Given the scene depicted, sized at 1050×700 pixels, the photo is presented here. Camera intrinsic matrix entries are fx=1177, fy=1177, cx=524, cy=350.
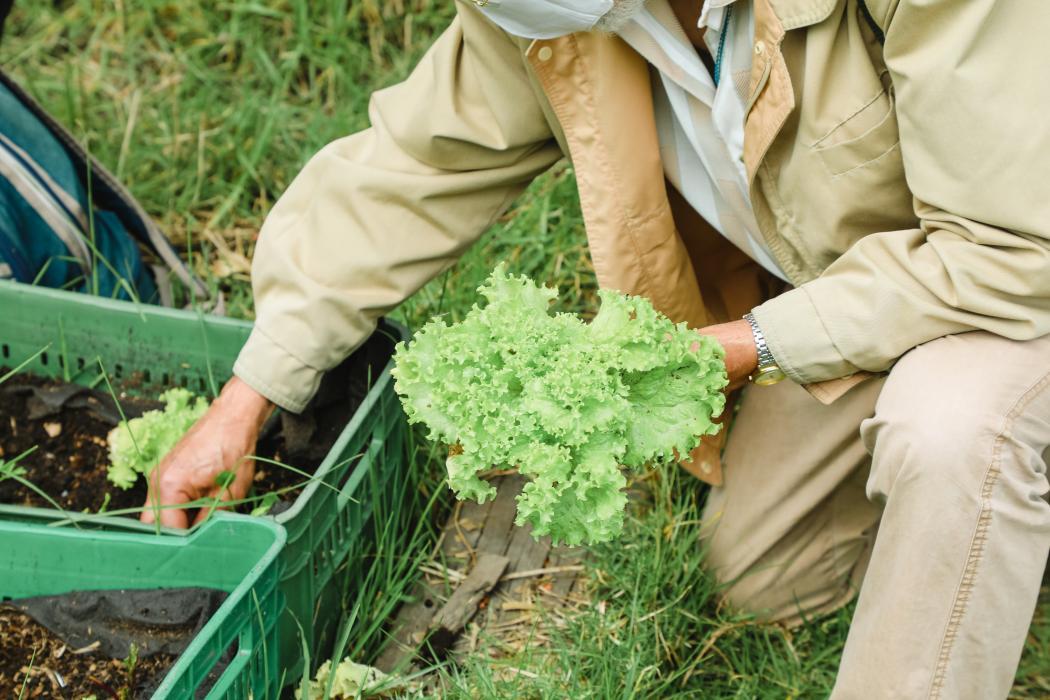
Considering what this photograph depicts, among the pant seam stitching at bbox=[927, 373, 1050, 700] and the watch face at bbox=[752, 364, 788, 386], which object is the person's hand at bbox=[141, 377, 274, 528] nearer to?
the watch face at bbox=[752, 364, 788, 386]

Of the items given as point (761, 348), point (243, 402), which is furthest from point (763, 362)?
point (243, 402)

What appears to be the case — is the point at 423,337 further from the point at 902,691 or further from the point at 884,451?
the point at 902,691

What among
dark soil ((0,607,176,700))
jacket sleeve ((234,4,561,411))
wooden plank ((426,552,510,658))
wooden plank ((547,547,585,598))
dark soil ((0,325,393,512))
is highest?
jacket sleeve ((234,4,561,411))

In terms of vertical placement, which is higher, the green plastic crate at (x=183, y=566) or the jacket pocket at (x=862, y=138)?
the jacket pocket at (x=862, y=138)

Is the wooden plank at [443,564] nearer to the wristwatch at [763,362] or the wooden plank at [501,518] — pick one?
the wooden plank at [501,518]

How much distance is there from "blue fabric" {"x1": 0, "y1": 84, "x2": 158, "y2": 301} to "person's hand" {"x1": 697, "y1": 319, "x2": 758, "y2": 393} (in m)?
1.43

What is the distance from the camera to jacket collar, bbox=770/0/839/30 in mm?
1872

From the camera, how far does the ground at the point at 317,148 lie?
239 centimetres

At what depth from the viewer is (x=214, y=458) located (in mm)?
2320

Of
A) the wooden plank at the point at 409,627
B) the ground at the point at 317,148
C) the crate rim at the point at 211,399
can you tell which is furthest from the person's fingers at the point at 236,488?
the wooden plank at the point at 409,627

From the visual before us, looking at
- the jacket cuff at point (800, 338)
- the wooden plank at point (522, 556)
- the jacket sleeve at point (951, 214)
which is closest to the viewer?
the jacket sleeve at point (951, 214)

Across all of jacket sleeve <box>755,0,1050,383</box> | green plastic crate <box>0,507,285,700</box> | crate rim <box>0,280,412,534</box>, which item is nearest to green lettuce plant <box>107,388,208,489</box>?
crate rim <box>0,280,412,534</box>

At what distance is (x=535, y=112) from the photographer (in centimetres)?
231

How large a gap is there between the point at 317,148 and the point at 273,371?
48.6 inches
